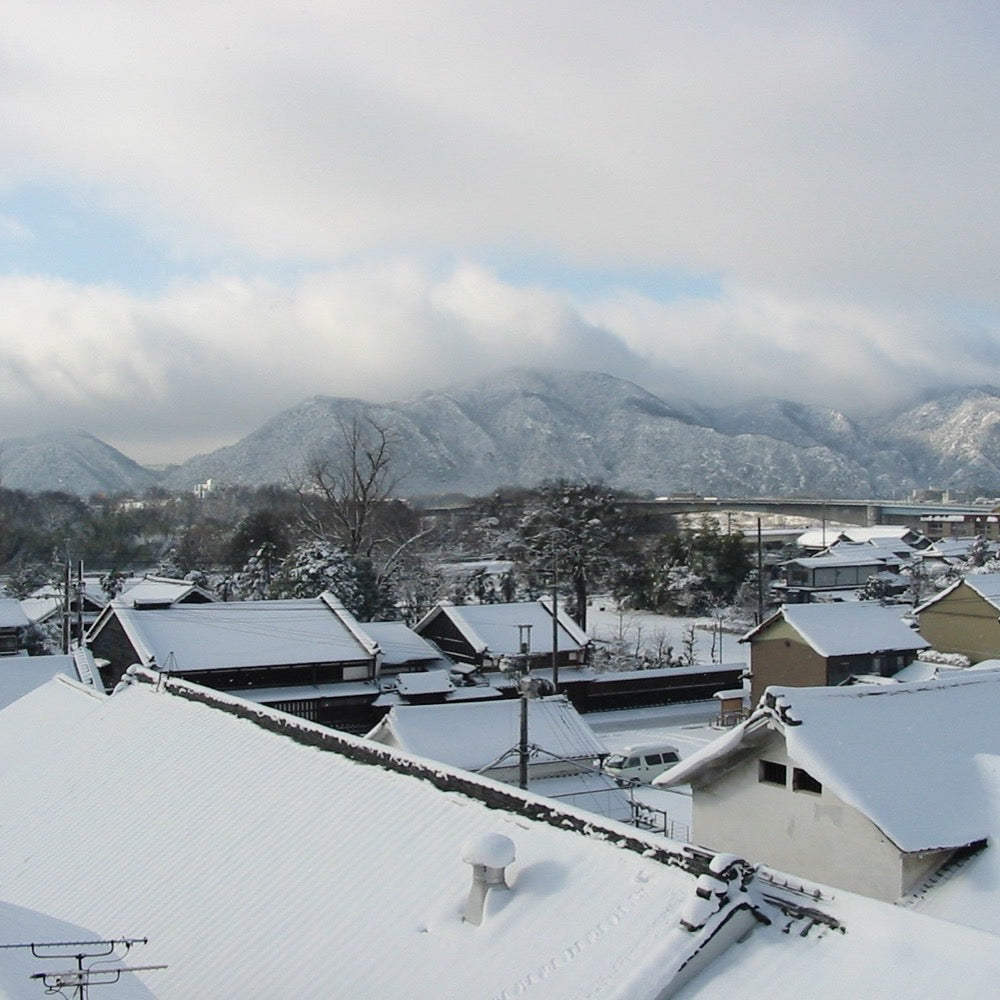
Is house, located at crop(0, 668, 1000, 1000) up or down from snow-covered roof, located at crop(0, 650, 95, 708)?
up

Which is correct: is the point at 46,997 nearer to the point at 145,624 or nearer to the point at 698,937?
the point at 698,937

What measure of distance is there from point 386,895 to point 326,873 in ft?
2.31

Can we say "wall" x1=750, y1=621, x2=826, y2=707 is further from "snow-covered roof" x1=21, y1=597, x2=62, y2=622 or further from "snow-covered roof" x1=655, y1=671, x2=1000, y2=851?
"snow-covered roof" x1=21, y1=597, x2=62, y2=622

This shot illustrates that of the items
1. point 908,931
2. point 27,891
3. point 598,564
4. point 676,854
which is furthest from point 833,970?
point 598,564

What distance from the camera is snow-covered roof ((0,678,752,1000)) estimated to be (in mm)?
5695

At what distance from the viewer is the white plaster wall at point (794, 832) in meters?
8.24

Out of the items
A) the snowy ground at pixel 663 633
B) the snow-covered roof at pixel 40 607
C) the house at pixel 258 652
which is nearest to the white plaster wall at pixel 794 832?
the house at pixel 258 652

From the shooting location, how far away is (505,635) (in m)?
31.9

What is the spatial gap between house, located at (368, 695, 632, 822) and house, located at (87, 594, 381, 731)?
24.0 ft

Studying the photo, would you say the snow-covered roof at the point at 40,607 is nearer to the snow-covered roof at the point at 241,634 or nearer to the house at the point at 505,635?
the snow-covered roof at the point at 241,634

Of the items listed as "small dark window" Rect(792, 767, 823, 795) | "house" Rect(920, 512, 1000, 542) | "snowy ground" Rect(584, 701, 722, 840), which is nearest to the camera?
"small dark window" Rect(792, 767, 823, 795)

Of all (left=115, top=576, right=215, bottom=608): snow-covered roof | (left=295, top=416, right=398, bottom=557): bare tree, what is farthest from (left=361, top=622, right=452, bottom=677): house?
(left=295, top=416, right=398, bottom=557): bare tree

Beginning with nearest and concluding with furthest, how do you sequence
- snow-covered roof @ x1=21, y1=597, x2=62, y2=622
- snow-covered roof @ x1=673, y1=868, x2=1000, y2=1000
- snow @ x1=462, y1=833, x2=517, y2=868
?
1. snow-covered roof @ x1=673, y1=868, x2=1000, y2=1000
2. snow @ x1=462, y1=833, x2=517, y2=868
3. snow-covered roof @ x1=21, y1=597, x2=62, y2=622

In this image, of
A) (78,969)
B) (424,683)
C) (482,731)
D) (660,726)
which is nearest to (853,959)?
(78,969)
